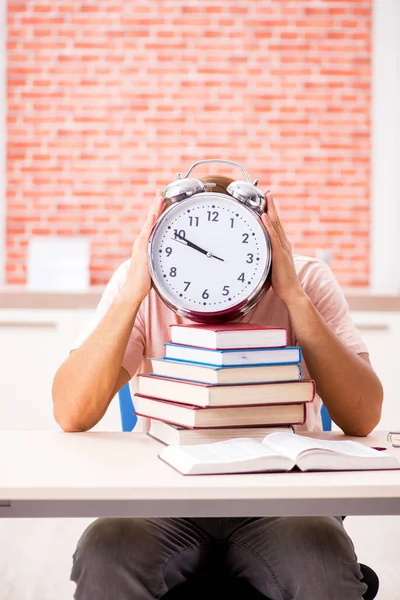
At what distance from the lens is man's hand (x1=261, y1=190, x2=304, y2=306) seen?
146cm

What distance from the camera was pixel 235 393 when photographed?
1.28 meters

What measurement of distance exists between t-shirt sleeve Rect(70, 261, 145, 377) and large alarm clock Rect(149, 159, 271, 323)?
0.78 feet

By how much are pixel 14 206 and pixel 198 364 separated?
327cm

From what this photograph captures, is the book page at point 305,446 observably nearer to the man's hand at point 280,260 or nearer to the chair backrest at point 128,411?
the man's hand at point 280,260

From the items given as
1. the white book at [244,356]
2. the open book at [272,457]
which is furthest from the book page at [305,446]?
the white book at [244,356]

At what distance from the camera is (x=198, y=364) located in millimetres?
1316

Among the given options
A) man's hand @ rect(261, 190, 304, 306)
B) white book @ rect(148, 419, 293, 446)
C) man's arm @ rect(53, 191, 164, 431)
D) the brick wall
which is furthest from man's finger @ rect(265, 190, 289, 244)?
the brick wall

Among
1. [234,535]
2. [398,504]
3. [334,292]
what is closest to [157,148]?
[334,292]

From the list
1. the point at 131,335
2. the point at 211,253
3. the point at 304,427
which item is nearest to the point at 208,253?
the point at 211,253

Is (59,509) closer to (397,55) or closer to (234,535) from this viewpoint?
(234,535)

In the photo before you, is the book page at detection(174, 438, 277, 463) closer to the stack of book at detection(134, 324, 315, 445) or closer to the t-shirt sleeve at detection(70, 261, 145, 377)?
the stack of book at detection(134, 324, 315, 445)

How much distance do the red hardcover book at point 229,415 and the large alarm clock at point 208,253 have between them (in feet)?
0.65

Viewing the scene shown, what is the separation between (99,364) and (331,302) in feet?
1.71

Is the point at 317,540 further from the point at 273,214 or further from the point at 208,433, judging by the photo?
the point at 273,214
